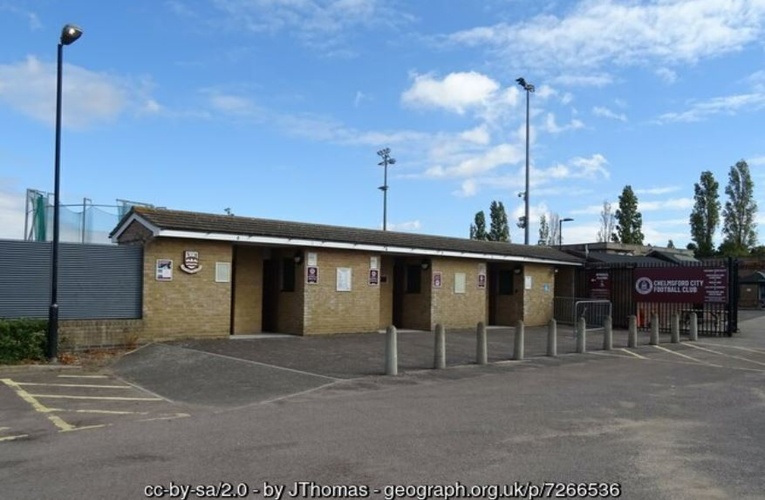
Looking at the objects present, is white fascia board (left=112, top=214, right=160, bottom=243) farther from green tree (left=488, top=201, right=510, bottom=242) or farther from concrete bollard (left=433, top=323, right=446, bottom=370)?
green tree (left=488, top=201, right=510, bottom=242)

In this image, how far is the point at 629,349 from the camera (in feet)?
59.2

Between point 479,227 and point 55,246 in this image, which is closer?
point 55,246

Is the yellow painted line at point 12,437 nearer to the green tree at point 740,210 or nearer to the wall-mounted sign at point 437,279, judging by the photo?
the wall-mounted sign at point 437,279

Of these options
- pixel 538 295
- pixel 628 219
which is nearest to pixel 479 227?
pixel 628 219

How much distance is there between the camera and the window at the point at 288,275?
19.5 meters

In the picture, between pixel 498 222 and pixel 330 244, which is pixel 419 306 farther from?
pixel 498 222

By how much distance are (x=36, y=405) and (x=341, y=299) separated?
10.9 metres

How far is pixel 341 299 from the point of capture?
64.7ft

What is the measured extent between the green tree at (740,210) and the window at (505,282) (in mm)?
53427

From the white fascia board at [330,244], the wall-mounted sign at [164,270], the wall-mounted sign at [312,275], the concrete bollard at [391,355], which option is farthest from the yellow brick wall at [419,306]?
the concrete bollard at [391,355]

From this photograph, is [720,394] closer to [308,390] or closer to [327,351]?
[308,390]

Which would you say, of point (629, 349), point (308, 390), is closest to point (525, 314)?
point (629, 349)

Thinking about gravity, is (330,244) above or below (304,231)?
below

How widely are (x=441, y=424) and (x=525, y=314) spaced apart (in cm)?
1870
